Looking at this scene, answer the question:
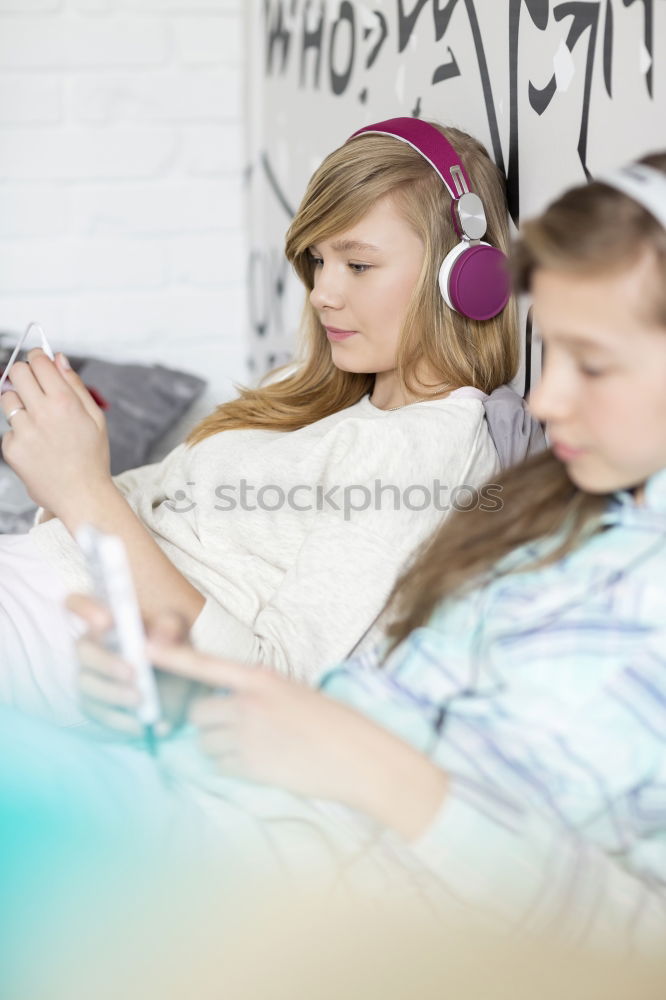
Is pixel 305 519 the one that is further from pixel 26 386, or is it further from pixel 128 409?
pixel 128 409

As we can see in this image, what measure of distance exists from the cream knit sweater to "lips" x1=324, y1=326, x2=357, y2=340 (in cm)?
9

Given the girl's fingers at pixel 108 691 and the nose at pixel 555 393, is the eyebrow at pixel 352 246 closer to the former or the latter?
the nose at pixel 555 393

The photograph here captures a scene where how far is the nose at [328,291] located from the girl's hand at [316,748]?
1.92 ft

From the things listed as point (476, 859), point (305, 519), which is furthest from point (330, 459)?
point (476, 859)

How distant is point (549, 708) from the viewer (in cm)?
59

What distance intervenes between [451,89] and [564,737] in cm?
83

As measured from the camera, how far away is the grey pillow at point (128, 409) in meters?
1.46

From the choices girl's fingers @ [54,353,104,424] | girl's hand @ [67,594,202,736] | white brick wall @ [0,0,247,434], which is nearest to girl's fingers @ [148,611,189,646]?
girl's hand @ [67,594,202,736]

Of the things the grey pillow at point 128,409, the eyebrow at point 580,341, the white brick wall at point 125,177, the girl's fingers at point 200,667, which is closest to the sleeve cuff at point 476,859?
the girl's fingers at point 200,667

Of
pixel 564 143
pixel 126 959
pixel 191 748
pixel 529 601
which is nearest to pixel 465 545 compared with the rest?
pixel 529 601

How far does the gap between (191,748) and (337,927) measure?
0.43ft

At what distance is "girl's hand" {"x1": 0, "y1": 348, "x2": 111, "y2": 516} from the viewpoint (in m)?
0.95

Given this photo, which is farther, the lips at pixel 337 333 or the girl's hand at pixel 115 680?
the lips at pixel 337 333

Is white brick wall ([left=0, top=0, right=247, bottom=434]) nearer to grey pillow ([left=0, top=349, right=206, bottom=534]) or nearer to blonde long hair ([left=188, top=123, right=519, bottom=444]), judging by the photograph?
grey pillow ([left=0, top=349, right=206, bottom=534])
